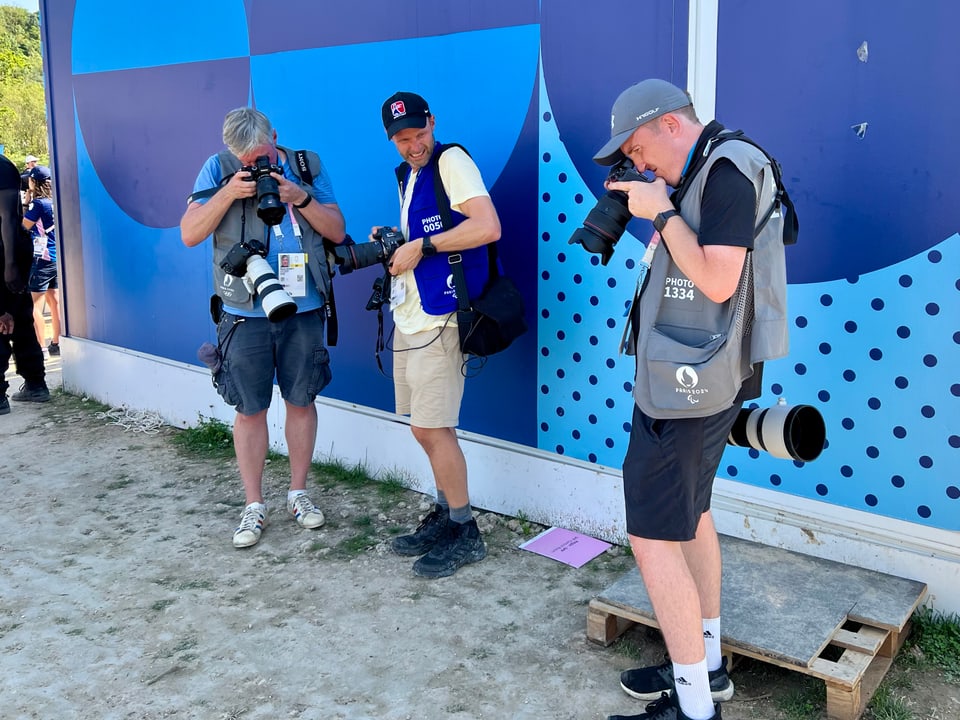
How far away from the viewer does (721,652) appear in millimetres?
2857

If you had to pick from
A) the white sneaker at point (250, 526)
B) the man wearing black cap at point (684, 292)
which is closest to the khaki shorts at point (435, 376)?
the white sneaker at point (250, 526)

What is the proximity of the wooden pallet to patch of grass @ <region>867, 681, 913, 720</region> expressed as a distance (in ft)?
0.10

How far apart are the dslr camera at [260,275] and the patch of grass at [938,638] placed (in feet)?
8.46

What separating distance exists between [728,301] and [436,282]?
5.12ft

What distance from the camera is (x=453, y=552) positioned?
3873 mm

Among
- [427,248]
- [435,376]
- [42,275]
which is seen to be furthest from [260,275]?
[42,275]

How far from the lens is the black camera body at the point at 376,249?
3.70 m

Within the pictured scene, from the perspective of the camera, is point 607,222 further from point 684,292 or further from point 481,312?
point 481,312

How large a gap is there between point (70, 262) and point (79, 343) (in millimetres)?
657

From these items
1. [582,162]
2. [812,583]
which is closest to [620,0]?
[582,162]

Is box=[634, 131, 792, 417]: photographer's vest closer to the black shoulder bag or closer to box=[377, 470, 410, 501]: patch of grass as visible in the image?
the black shoulder bag

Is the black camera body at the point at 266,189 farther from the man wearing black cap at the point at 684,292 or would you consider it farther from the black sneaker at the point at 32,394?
the black sneaker at the point at 32,394

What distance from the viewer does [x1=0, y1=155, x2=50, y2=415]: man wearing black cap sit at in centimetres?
628

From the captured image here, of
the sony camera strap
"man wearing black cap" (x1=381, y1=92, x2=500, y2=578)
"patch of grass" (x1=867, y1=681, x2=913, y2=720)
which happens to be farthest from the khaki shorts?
"patch of grass" (x1=867, y1=681, x2=913, y2=720)
